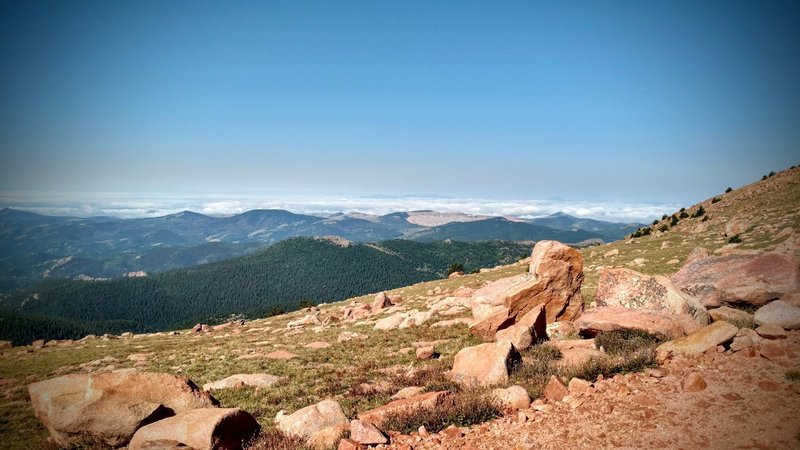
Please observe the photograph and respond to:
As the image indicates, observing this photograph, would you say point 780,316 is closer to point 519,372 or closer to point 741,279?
point 741,279

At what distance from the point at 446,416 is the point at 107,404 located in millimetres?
11064

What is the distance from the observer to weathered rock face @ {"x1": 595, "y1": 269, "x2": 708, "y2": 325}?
17.0 m

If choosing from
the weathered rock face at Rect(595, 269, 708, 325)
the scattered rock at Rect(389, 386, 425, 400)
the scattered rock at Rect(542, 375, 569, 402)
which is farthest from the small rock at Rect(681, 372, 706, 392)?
the scattered rock at Rect(389, 386, 425, 400)

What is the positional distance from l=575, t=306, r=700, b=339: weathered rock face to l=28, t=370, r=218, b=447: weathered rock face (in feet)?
54.1

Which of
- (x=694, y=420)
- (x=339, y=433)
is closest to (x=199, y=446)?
(x=339, y=433)

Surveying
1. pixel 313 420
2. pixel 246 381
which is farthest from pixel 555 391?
pixel 246 381

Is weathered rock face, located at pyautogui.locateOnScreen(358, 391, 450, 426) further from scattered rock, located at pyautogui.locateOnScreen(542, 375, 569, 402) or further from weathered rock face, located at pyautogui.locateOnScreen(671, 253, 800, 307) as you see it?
weathered rock face, located at pyautogui.locateOnScreen(671, 253, 800, 307)

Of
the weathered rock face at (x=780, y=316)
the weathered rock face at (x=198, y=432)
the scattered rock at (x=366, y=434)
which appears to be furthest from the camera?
the weathered rock face at (x=780, y=316)

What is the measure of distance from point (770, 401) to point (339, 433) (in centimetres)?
1126

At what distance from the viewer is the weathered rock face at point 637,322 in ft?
49.9

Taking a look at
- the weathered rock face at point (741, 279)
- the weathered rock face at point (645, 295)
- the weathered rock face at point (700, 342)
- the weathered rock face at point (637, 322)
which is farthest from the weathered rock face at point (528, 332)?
→ the weathered rock face at point (741, 279)

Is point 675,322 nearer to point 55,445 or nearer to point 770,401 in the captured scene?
point 770,401

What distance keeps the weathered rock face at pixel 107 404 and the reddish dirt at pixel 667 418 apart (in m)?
8.42

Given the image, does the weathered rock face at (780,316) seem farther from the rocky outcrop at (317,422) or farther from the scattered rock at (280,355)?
the scattered rock at (280,355)
